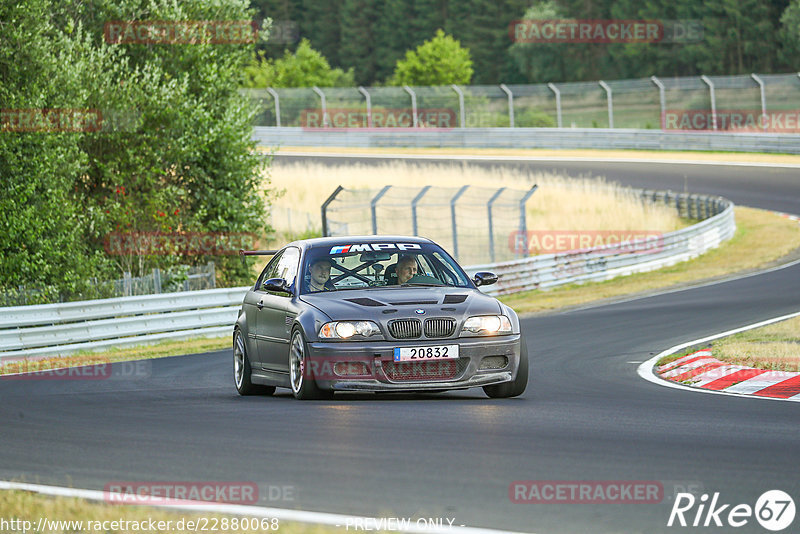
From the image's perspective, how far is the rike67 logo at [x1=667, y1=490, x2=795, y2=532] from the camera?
5.64m

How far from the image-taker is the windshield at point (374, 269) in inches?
438

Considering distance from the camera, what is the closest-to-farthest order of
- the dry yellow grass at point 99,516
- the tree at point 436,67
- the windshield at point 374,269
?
the dry yellow grass at point 99,516, the windshield at point 374,269, the tree at point 436,67

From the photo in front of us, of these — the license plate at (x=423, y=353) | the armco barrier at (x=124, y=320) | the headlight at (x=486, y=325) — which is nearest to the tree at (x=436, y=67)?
the armco barrier at (x=124, y=320)

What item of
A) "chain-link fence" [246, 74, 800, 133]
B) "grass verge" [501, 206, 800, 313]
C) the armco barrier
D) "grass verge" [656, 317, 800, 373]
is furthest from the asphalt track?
"chain-link fence" [246, 74, 800, 133]

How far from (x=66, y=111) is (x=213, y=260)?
6.88 m

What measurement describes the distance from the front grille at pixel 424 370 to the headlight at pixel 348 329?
293 mm

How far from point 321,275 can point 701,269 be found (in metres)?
19.5

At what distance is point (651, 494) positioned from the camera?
20.4ft

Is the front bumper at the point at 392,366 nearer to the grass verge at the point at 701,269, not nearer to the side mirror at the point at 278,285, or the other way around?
the side mirror at the point at 278,285

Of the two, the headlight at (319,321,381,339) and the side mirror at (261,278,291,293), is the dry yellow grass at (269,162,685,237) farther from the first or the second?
the headlight at (319,321,381,339)

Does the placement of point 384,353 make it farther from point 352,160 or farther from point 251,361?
point 352,160

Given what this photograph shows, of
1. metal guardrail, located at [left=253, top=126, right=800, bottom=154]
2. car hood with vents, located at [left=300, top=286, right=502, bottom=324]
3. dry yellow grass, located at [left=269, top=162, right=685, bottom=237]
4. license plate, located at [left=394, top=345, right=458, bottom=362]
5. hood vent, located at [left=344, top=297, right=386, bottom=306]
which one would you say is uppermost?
hood vent, located at [left=344, top=297, right=386, bottom=306]

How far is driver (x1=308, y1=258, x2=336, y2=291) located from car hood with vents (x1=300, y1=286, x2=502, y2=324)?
167mm

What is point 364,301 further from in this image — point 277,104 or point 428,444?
point 277,104
